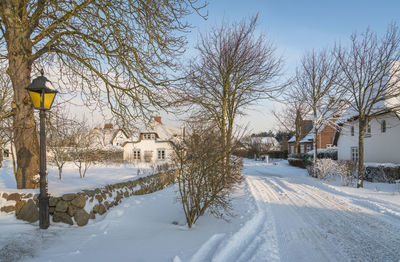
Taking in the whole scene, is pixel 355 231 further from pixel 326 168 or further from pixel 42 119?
pixel 326 168

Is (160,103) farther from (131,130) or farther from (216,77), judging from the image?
(216,77)

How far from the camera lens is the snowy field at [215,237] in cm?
376

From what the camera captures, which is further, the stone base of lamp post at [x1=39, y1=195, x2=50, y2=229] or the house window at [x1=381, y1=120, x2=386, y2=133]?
the house window at [x1=381, y1=120, x2=386, y2=133]

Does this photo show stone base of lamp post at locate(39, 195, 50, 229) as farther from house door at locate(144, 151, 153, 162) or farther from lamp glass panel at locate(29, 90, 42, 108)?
house door at locate(144, 151, 153, 162)

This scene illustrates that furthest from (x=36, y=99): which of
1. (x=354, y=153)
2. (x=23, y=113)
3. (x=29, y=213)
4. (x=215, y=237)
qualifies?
(x=354, y=153)

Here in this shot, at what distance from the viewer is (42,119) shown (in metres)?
5.03

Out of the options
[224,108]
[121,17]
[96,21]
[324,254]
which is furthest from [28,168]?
[224,108]

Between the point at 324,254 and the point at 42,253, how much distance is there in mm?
4475

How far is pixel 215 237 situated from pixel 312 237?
1.98 meters

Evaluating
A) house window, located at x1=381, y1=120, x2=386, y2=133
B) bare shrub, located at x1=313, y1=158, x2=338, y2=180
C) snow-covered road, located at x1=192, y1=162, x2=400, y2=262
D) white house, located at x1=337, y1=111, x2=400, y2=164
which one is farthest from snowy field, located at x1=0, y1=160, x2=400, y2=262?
house window, located at x1=381, y1=120, x2=386, y2=133

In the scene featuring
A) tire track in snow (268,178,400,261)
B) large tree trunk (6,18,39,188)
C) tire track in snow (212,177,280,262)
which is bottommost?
tire track in snow (268,178,400,261)

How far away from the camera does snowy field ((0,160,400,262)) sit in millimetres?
3758

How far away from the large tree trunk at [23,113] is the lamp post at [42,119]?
48.2 inches

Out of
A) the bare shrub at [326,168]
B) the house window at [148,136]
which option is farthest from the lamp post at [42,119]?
the house window at [148,136]
